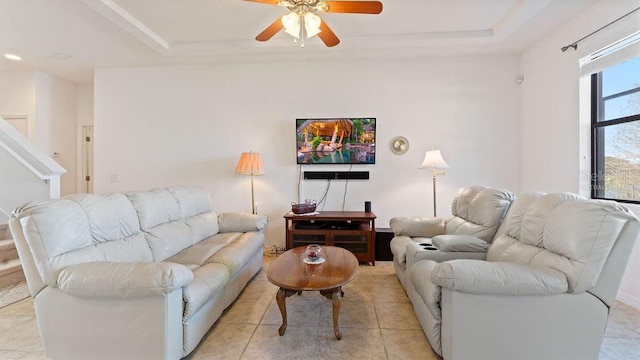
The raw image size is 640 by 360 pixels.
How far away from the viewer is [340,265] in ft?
6.97

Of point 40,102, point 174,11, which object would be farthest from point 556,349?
point 40,102

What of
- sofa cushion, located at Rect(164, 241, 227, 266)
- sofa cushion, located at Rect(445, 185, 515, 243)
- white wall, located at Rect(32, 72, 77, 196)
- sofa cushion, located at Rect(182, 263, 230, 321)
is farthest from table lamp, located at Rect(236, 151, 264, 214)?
white wall, located at Rect(32, 72, 77, 196)

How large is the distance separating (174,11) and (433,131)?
3.45m

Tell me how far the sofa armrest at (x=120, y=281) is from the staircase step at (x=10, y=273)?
6.88 feet

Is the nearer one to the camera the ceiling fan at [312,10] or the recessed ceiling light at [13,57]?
the ceiling fan at [312,10]

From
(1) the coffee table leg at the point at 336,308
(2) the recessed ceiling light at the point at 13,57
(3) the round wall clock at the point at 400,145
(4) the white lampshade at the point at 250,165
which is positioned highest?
(2) the recessed ceiling light at the point at 13,57

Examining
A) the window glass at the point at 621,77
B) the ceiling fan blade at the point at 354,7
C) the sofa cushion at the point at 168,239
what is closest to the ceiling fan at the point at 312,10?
the ceiling fan blade at the point at 354,7

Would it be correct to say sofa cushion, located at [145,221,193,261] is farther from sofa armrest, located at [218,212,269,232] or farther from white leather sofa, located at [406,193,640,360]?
white leather sofa, located at [406,193,640,360]

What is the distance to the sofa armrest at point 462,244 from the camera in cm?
213

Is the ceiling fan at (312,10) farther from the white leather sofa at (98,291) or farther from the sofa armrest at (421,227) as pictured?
the sofa armrest at (421,227)

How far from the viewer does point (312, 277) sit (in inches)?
74.2

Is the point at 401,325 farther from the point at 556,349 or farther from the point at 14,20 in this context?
the point at 14,20

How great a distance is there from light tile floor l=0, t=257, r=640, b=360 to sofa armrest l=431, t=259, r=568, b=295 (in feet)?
2.00

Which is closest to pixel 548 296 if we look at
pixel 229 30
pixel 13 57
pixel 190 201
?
pixel 190 201
